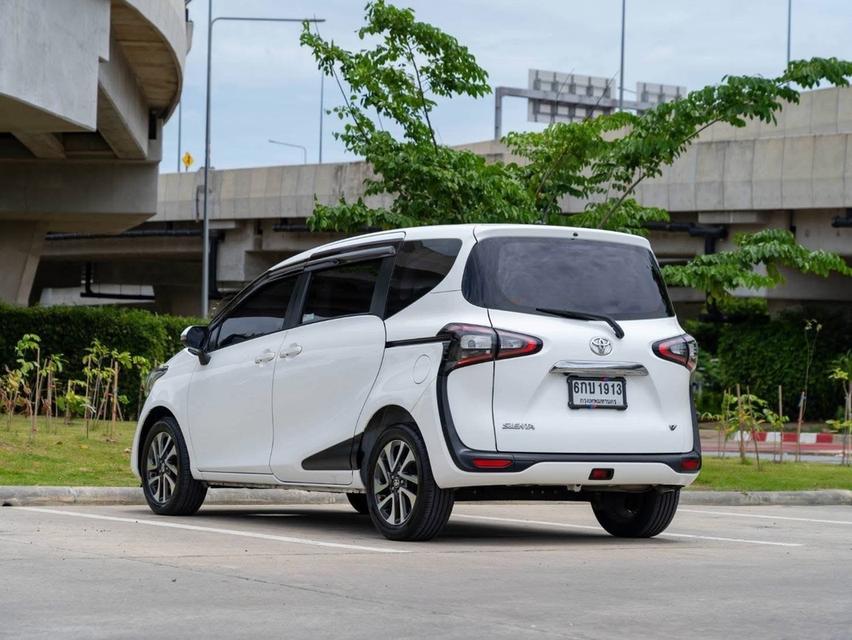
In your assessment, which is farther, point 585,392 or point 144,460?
point 144,460

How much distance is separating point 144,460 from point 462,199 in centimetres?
751

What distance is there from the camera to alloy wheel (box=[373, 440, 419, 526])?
31.8ft

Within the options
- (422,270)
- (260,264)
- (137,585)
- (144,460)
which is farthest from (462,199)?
(260,264)

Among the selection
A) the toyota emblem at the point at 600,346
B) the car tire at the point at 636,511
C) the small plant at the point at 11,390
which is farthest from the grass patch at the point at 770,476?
the small plant at the point at 11,390

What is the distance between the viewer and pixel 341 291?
10695 mm

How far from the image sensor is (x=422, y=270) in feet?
32.9

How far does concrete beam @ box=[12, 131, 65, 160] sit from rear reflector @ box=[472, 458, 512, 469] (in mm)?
21662

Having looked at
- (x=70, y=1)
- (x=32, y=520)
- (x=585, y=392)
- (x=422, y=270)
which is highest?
(x=70, y=1)

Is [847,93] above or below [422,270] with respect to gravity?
above

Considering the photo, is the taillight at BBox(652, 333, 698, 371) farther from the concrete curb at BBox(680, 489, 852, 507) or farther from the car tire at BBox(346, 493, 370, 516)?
the concrete curb at BBox(680, 489, 852, 507)

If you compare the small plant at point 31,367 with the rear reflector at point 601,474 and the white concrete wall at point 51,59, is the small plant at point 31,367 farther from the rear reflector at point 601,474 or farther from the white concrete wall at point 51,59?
the rear reflector at point 601,474

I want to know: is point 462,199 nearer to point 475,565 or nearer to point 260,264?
point 475,565

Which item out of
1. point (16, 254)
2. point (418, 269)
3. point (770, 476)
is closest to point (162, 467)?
point (418, 269)

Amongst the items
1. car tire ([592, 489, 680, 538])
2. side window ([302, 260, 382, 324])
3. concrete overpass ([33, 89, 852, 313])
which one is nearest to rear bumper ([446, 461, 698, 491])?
car tire ([592, 489, 680, 538])
